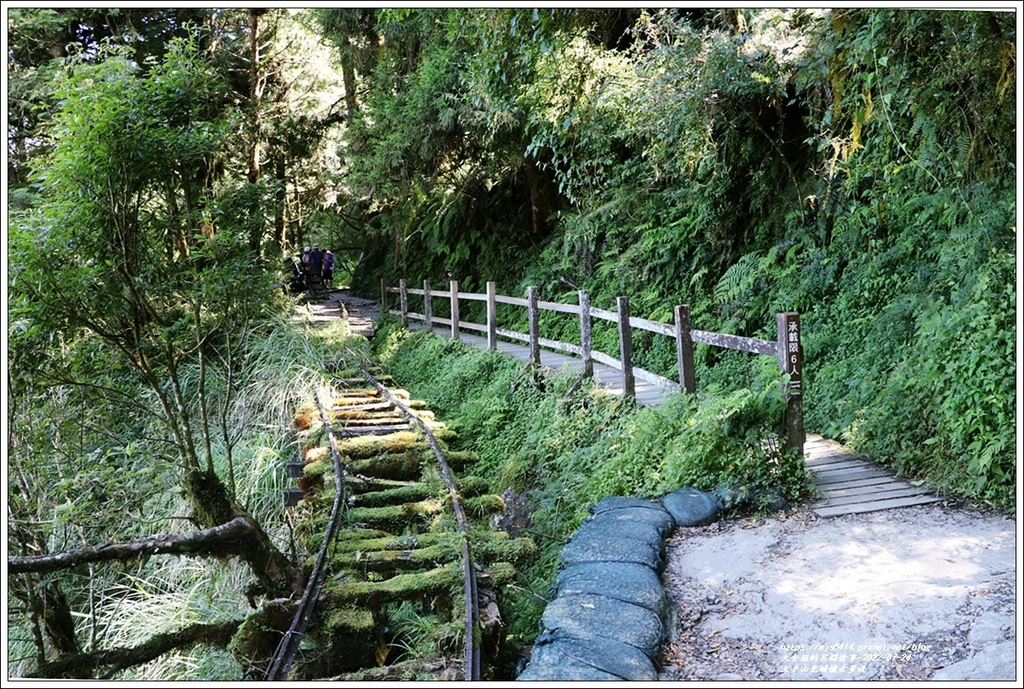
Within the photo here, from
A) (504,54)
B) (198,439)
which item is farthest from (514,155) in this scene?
(198,439)

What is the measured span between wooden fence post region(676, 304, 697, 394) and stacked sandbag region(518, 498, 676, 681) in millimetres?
1672

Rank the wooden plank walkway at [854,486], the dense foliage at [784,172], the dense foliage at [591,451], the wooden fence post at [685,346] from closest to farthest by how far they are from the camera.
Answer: the wooden plank walkway at [854,486]
the dense foliage at [591,451]
the dense foliage at [784,172]
the wooden fence post at [685,346]

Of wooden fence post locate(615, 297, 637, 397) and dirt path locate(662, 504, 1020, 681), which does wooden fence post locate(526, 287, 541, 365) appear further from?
dirt path locate(662, 504, 1020, 681)

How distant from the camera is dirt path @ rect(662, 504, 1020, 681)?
3041 millimetres

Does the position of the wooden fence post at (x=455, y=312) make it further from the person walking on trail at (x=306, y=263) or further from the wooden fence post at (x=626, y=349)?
the person walking on trail at (x=306, y=263)

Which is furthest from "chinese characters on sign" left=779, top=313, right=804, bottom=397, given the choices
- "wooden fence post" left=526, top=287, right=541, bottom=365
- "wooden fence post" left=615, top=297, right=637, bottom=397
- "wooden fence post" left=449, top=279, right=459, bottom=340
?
"wooden fence post" left=449, top=279, right=459, bottom=340

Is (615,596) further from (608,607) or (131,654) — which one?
(131,654)

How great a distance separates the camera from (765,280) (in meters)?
8.48

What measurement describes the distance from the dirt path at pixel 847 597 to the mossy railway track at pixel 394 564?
3.66 feet

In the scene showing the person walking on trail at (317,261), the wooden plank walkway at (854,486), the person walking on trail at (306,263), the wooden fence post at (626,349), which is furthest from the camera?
the person walking on trail at (317,261)

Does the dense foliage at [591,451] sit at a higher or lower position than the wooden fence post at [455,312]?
lower

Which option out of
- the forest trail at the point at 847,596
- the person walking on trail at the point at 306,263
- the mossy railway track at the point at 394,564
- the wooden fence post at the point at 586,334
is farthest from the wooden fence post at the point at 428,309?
the forest trail at the point at 847,596

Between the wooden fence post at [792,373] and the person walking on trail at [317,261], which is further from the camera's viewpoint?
the person walking on trail at [317,261]

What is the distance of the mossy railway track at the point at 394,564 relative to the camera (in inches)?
157
